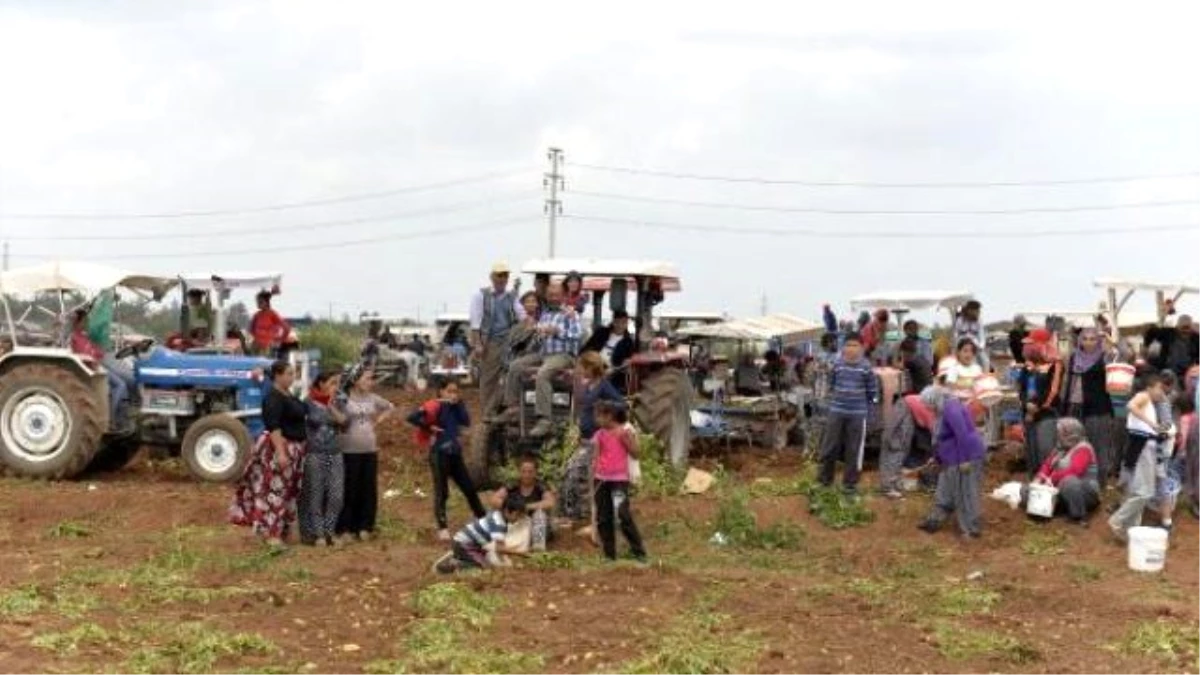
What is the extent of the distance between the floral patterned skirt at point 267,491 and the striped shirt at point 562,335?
2.79m

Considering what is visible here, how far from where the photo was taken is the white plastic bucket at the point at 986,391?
14616mm

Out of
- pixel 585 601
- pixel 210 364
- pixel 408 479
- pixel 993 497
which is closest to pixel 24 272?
pixel 210 364

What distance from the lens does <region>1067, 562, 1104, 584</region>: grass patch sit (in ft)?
38.6

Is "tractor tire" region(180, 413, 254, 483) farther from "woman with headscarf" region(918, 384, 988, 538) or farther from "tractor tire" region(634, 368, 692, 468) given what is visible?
"woman with headscarf" region(918, 384, 988, 538)

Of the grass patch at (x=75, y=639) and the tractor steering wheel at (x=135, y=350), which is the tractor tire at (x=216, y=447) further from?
the grass patch at (x=75, y=639)

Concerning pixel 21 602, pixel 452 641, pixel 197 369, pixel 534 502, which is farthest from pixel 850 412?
pixel 21 602

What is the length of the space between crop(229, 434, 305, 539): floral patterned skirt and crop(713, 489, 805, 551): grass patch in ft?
11.9

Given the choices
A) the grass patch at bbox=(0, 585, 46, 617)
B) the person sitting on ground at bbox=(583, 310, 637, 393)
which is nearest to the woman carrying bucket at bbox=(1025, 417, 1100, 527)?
the person sitting on ground at bbox=(583, 310, 637, 393)

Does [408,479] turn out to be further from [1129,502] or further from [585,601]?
[1129,502]

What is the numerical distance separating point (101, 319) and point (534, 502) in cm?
599

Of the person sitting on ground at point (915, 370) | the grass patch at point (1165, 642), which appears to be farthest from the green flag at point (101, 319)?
the grass patch at point (1165, 642)

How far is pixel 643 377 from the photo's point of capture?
14.7 metres

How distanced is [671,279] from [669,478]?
2.34 metres

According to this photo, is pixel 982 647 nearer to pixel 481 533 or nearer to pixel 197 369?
pixel 481 533
